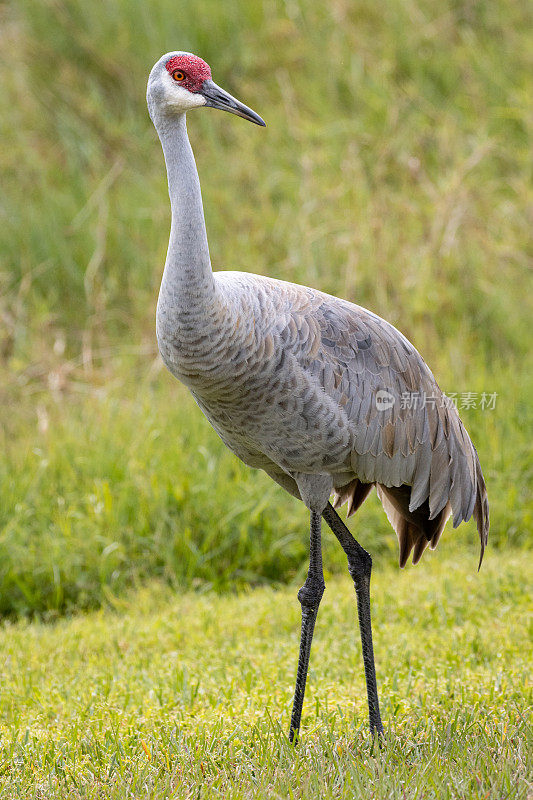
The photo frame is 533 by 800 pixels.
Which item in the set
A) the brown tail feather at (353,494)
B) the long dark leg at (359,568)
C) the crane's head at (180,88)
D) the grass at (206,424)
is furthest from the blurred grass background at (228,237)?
the crane's head at (180,88)

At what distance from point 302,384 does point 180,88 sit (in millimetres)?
1035

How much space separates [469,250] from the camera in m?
7.58

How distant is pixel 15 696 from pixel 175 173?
Result: 2153mm

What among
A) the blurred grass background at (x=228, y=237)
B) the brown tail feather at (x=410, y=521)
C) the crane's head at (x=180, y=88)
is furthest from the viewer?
the blurred grass background at (x=228, y=237)

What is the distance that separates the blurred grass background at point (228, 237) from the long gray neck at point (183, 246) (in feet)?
8.16

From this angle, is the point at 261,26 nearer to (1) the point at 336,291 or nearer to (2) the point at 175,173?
(1) the point at 336,291

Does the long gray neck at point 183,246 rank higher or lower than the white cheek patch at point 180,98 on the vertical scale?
lower

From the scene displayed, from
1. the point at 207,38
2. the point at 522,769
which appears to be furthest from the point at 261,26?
the point at 522,769

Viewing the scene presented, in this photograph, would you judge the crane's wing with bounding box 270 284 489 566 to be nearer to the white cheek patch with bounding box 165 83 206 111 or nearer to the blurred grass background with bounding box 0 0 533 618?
the white cheek patch with bounding box 165 83 206 111

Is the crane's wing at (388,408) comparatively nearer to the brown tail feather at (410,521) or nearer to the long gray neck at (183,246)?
the brown tail feather at (410,521)

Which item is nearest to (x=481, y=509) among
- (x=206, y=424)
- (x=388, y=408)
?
(x=388, y=408)

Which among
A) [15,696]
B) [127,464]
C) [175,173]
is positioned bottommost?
[15,696]

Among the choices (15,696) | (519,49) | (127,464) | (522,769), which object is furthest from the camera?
(519,49)

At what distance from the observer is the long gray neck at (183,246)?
316cm
